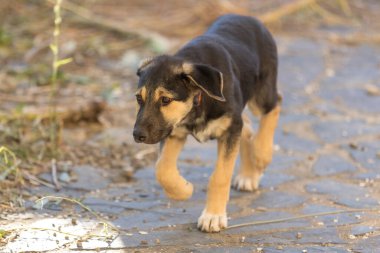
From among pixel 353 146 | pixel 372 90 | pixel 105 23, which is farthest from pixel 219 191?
pixel 105 23

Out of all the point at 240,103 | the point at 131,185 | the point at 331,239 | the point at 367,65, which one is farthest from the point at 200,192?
the point at 367,65

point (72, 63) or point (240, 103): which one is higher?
point (240, 103)

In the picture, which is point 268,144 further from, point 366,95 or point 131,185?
point 366,95

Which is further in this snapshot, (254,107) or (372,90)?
(372,90)

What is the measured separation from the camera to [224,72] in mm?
5117

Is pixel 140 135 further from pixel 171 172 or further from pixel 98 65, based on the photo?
pixel 98 65

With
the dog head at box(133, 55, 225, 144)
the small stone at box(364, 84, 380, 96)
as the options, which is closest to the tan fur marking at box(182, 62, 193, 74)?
the dog head at box(133, 55, 225, 144)

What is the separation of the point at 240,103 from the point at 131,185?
4.58ft

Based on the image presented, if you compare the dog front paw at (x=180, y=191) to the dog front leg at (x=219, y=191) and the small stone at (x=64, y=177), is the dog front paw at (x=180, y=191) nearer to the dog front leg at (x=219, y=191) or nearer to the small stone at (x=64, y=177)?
the dog front leg at (x=219, y=191)

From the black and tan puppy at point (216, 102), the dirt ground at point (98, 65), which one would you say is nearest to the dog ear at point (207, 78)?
the black and tan puppy at point (216, 102)

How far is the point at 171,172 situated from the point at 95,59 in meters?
5.43

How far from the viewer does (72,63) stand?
9.95 metres

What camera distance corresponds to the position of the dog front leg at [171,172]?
519 cm

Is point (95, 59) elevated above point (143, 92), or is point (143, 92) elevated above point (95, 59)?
point (143, 92)
